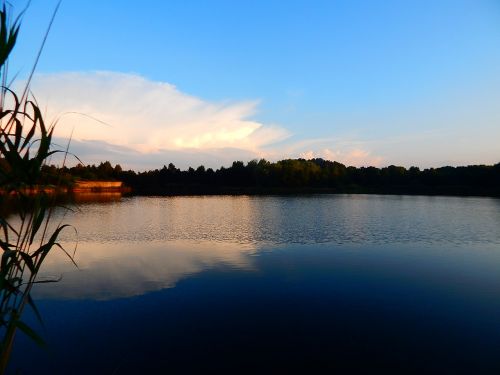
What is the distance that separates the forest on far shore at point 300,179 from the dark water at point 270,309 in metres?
79.9

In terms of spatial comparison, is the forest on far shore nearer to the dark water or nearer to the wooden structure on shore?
the wooden structure on shore

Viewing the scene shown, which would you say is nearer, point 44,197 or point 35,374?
point 44,197

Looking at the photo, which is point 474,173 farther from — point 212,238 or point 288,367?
point 288,367

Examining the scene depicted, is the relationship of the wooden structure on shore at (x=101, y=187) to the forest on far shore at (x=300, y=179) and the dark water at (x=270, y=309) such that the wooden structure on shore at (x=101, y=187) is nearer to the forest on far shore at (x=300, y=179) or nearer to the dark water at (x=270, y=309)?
the forest on far shore at (x=300, y=179)

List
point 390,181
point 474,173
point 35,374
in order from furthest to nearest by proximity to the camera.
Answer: point 390,181 < point 474,173 < point 35,374

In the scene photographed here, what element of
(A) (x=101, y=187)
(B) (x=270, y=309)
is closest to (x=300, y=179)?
(A) (x=101, y=187)

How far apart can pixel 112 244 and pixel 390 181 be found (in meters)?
105

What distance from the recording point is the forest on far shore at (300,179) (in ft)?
315

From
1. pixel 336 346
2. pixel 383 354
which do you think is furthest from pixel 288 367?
pixel 383 354

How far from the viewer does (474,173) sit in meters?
94.9

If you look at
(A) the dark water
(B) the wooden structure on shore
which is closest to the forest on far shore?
(B) the wooden structure on shore

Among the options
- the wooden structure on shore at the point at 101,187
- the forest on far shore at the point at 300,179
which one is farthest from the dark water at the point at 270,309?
the wooden structure on shore at the point at 101,187

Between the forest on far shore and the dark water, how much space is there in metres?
79.9

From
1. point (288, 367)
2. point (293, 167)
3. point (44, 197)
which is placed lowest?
point (288, 367)
